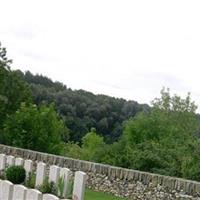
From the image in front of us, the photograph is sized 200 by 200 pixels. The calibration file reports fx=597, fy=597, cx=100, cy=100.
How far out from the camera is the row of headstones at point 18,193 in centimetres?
1321

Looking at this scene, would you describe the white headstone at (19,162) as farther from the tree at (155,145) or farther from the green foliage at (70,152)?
the green foliage at (70,152)

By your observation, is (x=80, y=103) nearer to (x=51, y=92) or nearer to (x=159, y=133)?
(x=51, y=92)

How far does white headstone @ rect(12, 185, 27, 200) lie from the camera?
13983mm

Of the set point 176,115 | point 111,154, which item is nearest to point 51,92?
point 176,115

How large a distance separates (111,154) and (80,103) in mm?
42505

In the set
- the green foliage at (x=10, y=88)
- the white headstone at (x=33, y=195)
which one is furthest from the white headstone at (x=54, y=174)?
the green foliage at (x=10, y=88)

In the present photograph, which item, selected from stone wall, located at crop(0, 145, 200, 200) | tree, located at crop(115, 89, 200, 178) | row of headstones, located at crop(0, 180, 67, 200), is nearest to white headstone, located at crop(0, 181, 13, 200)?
row of headstones, located at crop(0, 180, 67, 200)

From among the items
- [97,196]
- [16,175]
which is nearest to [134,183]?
[97,196]

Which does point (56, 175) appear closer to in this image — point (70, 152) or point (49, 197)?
point (49, 197)

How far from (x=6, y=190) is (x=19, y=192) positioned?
0.69 m

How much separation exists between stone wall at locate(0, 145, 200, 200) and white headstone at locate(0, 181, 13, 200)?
3.46 meters

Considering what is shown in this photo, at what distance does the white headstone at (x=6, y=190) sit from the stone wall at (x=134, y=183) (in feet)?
11.3

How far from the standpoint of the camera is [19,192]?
1423cm

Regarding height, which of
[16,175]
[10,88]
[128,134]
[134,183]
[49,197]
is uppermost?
[10,88]
